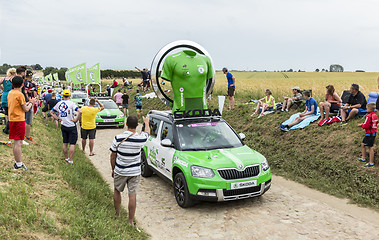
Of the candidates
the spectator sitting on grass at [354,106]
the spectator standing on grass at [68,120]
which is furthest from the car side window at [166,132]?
the spectator sitting on grass at [354,106]

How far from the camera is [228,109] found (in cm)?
1609

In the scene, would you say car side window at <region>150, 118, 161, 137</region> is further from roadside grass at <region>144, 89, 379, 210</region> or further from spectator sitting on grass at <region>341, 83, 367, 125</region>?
spectator sitting on grass at <region>341, 83, 367, 125</region>

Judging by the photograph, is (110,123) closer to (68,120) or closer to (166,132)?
(68,120)

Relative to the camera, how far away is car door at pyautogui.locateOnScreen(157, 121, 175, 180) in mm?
6606

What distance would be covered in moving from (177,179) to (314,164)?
4418 mm

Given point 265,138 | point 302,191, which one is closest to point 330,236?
point 302,191

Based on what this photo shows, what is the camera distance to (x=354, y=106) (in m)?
9.48

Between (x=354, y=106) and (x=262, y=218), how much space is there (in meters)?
5.92

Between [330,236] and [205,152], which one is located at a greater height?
[205,152]

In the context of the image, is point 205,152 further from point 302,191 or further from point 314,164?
point 314,164

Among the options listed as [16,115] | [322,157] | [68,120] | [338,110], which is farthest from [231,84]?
[16,115]

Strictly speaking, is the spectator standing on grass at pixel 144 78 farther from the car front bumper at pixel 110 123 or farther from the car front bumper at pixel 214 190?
the car front bumper at pixel 214 190

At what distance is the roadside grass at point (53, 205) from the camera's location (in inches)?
149

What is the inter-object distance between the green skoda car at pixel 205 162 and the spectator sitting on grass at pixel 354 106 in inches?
182
